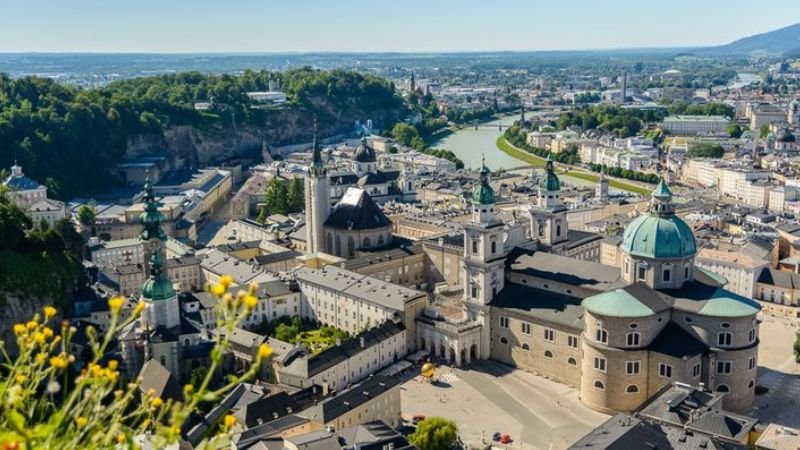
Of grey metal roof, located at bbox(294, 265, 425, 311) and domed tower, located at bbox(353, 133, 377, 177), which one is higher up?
domed tower, located at bbox(353, 133, 377, 177)

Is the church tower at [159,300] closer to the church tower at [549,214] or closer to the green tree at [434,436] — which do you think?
the green tree at [434,436]

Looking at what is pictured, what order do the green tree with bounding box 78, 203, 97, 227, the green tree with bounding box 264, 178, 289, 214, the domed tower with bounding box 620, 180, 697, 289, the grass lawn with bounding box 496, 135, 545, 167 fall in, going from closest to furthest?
the domed tower with bounding box 620, 180, 697, 289 < the green tree with bounding box 78, 203, 97, 227 < the green tree with bounding box 264, 178, 289, 214 < the grass lawn with bounding box 496, 135, 545, 167

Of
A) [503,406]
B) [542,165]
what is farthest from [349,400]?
[542,165]

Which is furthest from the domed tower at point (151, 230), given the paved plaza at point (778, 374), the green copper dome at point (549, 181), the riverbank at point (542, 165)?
the riverbank at point (542, 165)

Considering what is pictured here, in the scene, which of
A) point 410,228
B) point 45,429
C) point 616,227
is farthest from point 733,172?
point 45,429

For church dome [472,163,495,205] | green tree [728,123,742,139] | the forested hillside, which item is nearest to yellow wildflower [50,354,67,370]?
church dome [472,163,495,205]

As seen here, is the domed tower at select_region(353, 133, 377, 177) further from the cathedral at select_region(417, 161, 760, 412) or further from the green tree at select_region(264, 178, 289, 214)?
the cathedral at select_region(417, 161, 760, 412)

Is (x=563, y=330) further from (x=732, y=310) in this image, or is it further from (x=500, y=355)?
(x=732, y=310)
